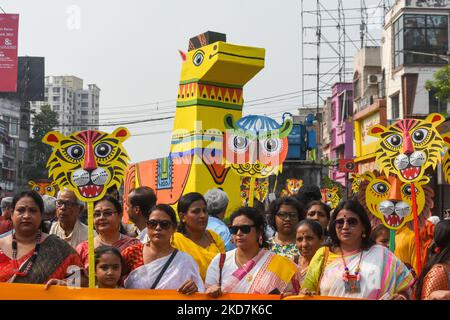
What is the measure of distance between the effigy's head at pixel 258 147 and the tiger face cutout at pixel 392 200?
4.72 feet

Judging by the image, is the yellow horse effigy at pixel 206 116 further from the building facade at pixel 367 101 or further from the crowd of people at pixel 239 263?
the building facade at pixel 367 101

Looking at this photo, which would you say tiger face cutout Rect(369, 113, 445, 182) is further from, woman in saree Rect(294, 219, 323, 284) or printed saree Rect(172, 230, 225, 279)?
printed saree Rect(172, 230, 225, 279)

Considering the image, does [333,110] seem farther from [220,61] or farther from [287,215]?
[287,215]

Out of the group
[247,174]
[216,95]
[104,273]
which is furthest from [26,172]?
[104,273]

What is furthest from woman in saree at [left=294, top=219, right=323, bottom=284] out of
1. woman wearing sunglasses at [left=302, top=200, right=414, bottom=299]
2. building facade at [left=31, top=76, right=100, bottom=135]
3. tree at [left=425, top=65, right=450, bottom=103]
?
building facade at [left=31, top=76, right=100, bottom=135]

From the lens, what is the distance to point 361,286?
171 inches

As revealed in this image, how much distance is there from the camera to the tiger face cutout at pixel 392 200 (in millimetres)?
6898

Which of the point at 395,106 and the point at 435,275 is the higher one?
the point at 395,106

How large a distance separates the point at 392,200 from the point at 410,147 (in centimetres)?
59

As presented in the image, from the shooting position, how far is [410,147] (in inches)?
268

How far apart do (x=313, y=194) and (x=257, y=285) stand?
351cm

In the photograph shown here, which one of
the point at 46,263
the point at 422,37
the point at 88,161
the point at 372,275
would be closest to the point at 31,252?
the point at 46,263
